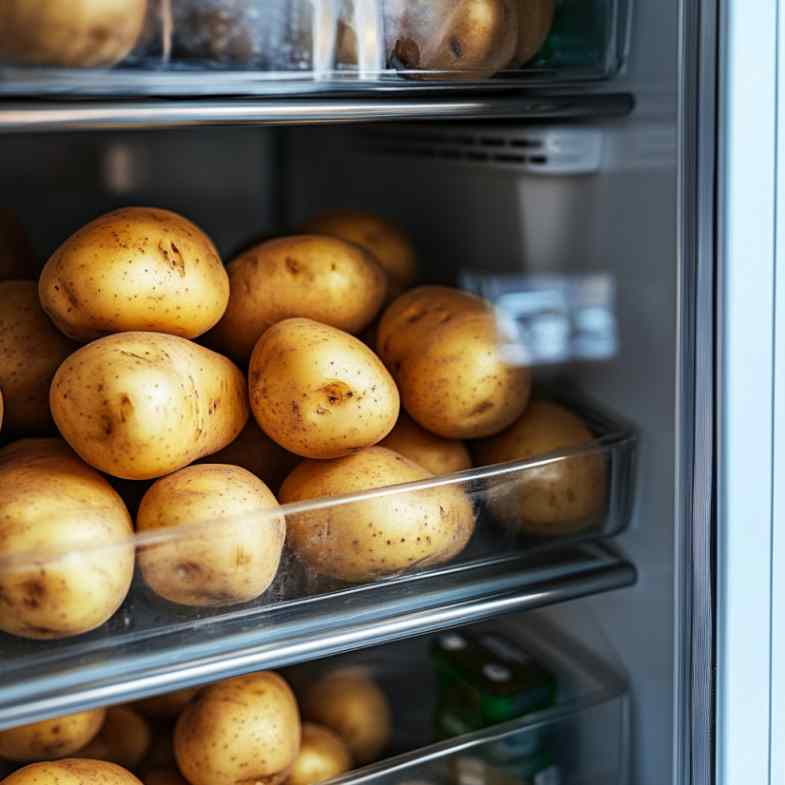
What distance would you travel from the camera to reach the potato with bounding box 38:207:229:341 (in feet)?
2.27

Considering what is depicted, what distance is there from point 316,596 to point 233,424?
141mm

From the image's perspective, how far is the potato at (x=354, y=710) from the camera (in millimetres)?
888

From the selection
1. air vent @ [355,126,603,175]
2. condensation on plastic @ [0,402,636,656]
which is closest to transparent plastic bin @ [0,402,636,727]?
condensation on plastic @ [0,402,636,656]

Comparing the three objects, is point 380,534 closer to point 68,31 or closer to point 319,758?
point 319,758

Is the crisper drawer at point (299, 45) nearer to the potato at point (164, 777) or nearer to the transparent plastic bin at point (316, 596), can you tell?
the transparent plastic bin at point (316, 596)

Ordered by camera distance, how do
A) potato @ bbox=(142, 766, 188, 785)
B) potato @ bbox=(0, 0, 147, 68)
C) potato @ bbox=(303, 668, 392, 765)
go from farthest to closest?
potato @ bbox=(303, 668, 392, 765) < potato @ bbox=(142, 766, 188, 785) < potato @ bbox=(0, 0, 147, 68)

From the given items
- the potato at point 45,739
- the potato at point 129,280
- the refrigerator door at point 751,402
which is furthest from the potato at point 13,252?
the refrigerator door at point 751,402

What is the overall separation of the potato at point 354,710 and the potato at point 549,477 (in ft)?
0.77

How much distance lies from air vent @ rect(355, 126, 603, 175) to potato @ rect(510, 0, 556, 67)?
100 mm

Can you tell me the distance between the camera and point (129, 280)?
0.69 meters

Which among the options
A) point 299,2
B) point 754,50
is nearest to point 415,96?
point 299,2

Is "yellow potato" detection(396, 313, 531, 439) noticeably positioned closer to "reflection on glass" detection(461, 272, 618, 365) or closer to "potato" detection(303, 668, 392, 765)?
"reflection on glass" detection(461, 272, 618, 365)

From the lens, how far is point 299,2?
0.62 meters

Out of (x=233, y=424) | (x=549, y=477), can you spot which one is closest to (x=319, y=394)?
(x=233, y=424)
